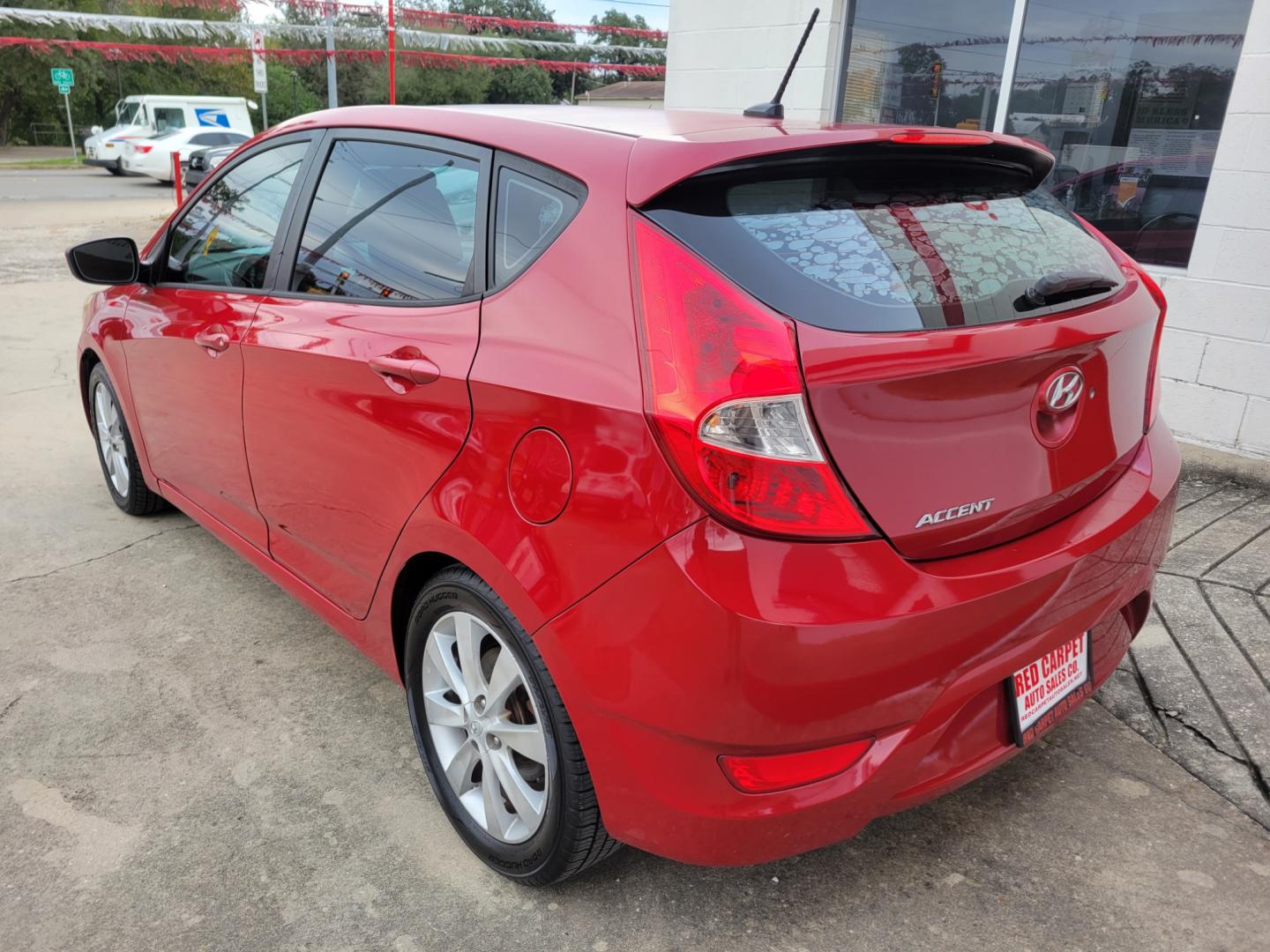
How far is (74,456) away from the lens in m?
5.09

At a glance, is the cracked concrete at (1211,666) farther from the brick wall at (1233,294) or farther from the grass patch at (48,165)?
the grass patch at (48,165)

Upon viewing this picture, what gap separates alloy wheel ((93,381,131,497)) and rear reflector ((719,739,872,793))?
3.33m

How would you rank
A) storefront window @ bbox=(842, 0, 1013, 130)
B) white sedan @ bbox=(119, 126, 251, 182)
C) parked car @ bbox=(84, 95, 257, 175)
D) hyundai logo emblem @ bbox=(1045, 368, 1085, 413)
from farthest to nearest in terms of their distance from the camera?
parked car @ bbox=(84, 95, 257, 175) < white sedan @ bbox=(119, 126, 251, 182) < storefront window @ bbox=(842, 0, 1013, 130) < hyundai logo emblem @ bbox=(1045, 368, 1085, 413)

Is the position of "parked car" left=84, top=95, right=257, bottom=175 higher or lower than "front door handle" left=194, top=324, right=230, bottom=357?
lower

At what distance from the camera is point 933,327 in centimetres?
178

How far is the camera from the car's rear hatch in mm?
1693

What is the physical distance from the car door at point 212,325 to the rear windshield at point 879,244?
1.56m

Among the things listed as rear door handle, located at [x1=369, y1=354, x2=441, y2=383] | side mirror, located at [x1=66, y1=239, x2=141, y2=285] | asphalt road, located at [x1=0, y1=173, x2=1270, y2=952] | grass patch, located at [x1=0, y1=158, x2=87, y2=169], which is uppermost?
rear door handle, located at [x1=369, y1=354, x2=441, y2=383]

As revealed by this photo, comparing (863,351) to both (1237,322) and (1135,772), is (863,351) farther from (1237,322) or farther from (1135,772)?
(1237,322)

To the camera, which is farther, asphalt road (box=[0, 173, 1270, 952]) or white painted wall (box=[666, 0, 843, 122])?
white painted wall (box=[666, 0, 843, 122])

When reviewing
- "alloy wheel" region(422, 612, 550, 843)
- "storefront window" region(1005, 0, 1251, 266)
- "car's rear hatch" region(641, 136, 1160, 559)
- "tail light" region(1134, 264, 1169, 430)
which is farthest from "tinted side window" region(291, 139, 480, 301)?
"storefront window" region(1005, 0, 1251, 266)

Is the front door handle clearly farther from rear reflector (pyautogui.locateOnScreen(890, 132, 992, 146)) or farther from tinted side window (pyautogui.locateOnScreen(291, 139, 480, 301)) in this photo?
rear reflector (pyautogui.locateOnScreen(890, 132, 992, 146))

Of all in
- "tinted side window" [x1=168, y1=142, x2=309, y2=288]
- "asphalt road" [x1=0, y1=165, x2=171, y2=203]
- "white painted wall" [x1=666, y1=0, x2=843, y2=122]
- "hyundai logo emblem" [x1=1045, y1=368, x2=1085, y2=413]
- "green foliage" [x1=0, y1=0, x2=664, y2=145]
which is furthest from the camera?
"green foliage" [x1=0, y1=0, x2=664, y2=145]

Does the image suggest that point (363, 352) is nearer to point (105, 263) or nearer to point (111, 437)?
point (105, 263)
